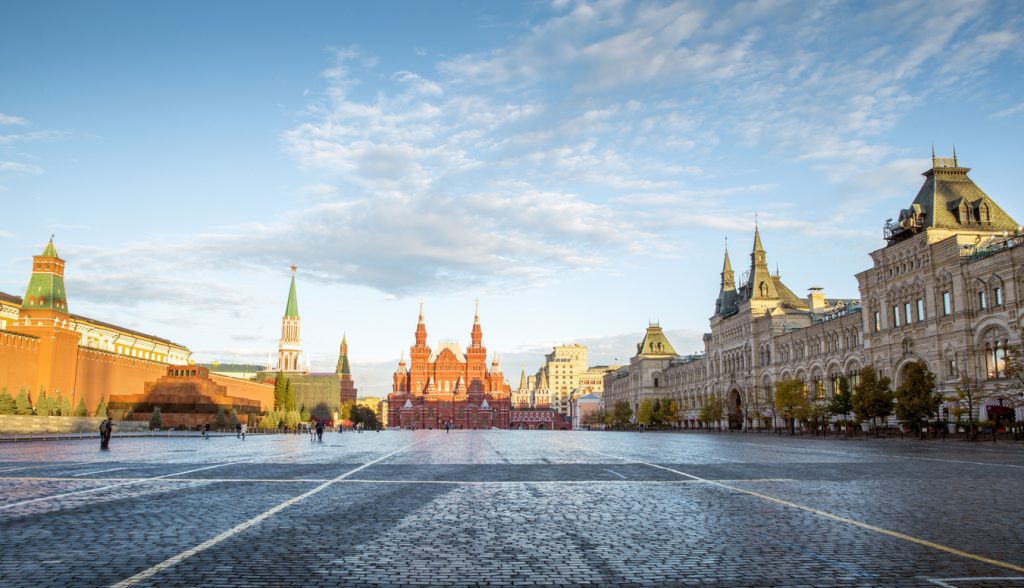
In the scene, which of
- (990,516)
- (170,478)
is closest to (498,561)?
(990,516)

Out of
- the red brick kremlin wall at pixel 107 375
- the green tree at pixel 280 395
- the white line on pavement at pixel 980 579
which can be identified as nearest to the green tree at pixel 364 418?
the green tree at pixel 280 395

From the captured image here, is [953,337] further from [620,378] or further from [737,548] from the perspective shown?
[620,378]

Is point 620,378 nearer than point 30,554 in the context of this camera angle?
No

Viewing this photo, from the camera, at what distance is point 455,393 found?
166 m

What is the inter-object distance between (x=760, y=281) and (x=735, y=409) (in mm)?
15021

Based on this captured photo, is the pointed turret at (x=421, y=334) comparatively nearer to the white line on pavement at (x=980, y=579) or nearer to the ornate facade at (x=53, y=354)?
the ornate facade at (x=53, y=354)

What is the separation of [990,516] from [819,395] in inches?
2213

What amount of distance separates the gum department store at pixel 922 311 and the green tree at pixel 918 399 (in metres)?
2.56

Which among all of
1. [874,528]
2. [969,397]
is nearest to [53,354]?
[969,397]

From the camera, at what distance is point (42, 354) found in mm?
74188

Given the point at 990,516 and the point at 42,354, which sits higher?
the point at 42,354

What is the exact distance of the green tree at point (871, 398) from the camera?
4747cm

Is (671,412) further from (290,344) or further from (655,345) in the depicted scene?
(290,344)

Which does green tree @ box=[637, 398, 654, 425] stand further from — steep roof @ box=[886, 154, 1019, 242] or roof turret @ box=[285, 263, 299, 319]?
roof turret @ box=[285, 263, 299, 319]
